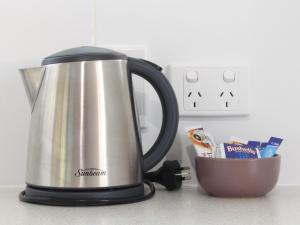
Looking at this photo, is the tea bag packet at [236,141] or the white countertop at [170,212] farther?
the tea bag packet at [236,141]

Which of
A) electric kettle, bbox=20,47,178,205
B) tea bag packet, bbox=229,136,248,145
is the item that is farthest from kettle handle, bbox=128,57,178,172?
tea bag packet, bbox=229,136,248,145

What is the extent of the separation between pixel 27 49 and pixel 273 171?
0.51 m

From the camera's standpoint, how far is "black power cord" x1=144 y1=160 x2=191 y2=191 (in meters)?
0.79

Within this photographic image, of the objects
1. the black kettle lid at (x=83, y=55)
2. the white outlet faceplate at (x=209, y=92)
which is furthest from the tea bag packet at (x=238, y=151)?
the black kettle lid at (x=83, y=55)

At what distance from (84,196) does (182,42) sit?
37 centimetres

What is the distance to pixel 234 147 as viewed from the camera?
0.75m

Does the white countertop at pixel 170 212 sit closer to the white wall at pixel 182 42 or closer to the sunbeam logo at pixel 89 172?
the sunbeam logo at pixel 89 172

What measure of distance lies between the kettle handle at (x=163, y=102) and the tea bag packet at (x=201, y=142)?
0.06 meters

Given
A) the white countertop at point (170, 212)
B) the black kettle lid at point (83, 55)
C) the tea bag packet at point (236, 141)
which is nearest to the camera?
the white countertop at point (170, 212)

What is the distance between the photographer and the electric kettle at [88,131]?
0.67 m

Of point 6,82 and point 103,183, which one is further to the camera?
point 6,82

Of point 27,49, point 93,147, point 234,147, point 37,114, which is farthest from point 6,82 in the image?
point 234,147

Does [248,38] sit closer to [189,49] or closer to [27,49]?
[189,49]

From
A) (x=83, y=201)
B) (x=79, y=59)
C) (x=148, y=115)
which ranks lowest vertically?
(x=83, y=201)
